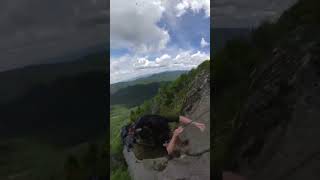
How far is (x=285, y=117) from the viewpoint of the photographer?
602cm

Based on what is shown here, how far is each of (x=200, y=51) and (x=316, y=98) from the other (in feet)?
4.71

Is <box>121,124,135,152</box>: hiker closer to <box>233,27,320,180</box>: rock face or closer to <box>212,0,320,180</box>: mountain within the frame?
<box>212,0,320,180</box>: mountain

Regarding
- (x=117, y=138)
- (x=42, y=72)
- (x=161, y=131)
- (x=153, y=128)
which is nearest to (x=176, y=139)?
(x=161, y=131)

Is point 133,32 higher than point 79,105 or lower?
higher

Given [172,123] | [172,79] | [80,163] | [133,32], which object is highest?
[133,32]

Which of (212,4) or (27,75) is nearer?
(27,75)

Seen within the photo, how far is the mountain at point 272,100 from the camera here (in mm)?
5953

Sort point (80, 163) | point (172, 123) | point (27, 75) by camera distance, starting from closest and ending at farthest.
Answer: point (27, 75) → point (80, 163) → point (172, 123)

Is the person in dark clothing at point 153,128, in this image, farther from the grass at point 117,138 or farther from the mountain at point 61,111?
the mountain at point 61,111

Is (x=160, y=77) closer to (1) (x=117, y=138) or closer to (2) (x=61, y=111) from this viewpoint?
(1) (x=117, y=138)

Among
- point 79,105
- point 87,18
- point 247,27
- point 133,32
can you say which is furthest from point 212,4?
point 79,105

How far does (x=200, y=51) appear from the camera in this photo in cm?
654

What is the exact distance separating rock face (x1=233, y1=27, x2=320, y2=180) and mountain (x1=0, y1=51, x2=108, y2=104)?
5.79 feet

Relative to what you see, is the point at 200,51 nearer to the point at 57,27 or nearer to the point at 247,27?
the point at 247,27
